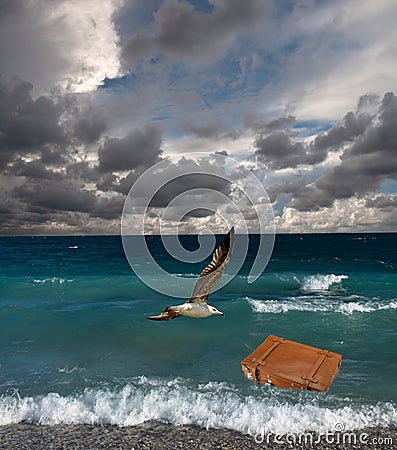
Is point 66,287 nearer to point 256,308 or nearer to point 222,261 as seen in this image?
point 256,308

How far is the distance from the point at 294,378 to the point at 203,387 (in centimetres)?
431

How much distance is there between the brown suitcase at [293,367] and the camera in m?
8.52

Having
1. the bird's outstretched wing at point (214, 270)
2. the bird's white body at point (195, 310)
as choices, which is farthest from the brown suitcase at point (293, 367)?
the bird's outstretched wing at point (214, 270)

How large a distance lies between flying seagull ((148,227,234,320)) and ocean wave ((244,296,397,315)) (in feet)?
61.4

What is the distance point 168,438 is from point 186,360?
645 centimetres

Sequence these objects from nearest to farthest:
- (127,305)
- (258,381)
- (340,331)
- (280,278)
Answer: (258,381), (340,331), (127,305), (280,278)

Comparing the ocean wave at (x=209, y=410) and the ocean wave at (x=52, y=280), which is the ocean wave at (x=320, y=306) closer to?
the ocean wave at (x=209, y=410)

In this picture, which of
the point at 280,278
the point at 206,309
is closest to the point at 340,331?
the point at 206,309

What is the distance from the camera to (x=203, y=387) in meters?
11.8

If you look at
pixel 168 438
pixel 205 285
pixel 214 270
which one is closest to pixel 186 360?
pixel 168 438

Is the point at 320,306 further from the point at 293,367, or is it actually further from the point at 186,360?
the point at 293,367

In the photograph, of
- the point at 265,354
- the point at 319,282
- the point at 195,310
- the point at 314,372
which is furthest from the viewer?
the point at 319,282

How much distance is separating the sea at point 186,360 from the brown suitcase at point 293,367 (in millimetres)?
1477

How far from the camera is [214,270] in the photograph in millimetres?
5879
